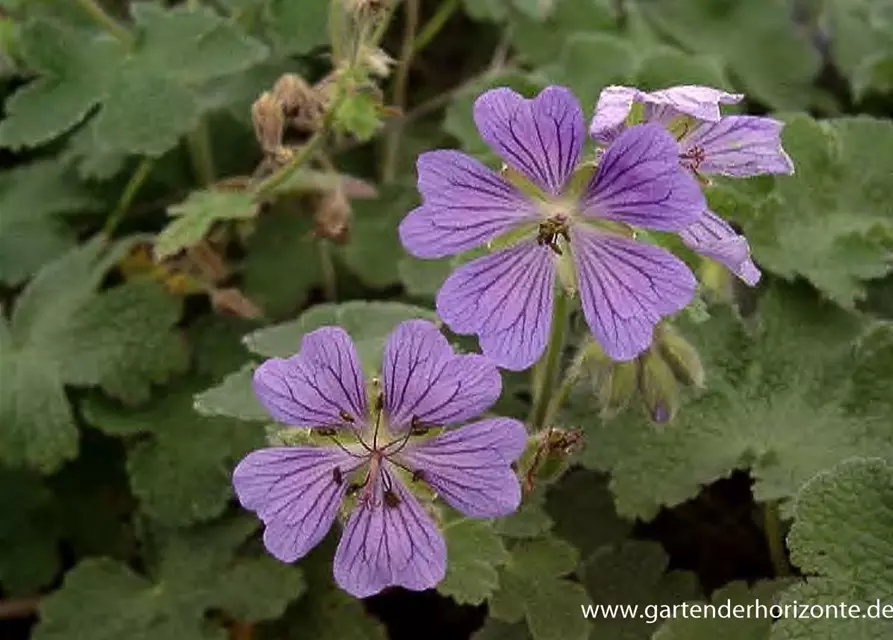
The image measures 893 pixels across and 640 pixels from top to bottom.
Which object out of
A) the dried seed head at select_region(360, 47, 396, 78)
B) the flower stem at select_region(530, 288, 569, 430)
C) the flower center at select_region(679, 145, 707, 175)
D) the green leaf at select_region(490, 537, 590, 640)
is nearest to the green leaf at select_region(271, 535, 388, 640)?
the green leaf at select_region(490, 537, 590, 640)

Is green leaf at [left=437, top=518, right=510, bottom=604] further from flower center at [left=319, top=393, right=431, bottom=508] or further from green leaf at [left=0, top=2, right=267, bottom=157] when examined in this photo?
green leaf at [left=0, top=2, right=267, bottom=157]

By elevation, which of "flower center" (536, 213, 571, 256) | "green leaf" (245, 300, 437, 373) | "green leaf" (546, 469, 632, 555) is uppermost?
"flower center" (536, 213, 571, 256)

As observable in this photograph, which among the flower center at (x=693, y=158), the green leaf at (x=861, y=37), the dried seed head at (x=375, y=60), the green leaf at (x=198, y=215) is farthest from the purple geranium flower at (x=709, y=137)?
the green leaf at (x=861, y=37)

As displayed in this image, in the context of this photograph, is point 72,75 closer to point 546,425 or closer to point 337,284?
point 337,284

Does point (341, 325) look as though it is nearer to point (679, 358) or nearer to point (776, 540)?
point (679, 358)

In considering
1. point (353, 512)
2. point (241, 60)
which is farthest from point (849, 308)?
point (241, 60)

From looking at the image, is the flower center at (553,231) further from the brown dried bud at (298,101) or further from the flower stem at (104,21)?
the flower stem at (104,21)

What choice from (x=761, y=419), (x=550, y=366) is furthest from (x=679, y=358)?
(x=761, y=419)
